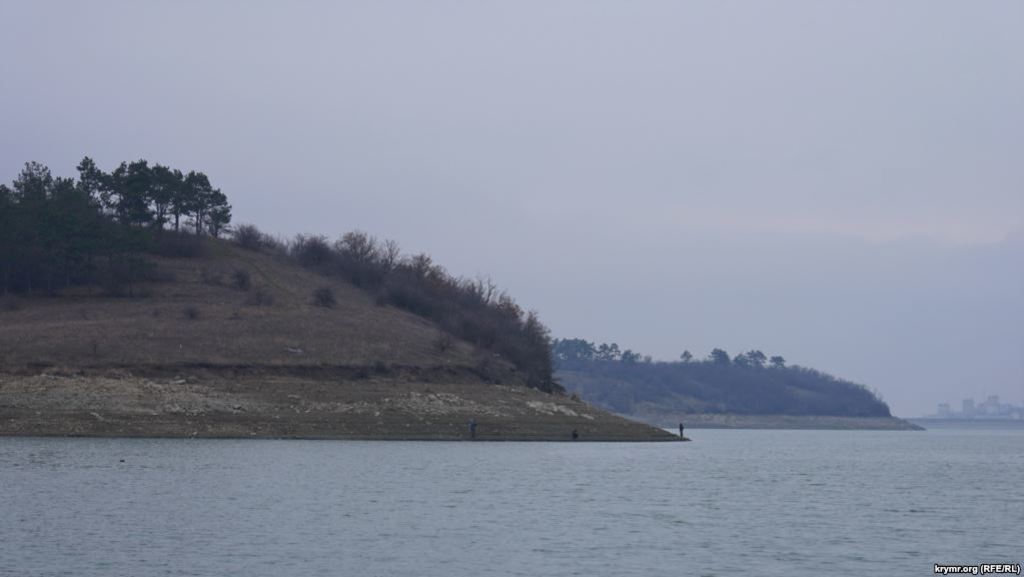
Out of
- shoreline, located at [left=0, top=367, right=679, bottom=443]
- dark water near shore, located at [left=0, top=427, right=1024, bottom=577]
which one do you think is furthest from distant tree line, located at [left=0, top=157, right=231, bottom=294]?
dark water near shore, located at [left=0, top=427, right=1024, bottom=577]

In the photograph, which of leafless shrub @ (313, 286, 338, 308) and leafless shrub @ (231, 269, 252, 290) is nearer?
leafless shrub @ (313, 286, 338, 308)

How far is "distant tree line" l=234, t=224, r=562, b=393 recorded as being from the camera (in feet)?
388

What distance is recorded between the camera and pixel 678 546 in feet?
111

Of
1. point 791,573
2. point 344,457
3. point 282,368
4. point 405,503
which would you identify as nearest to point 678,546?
point 791,573

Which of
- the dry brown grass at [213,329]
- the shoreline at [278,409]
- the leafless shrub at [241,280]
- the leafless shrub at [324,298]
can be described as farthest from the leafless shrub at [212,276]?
the shoreline at [278,409]

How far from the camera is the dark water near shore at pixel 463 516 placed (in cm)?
3031

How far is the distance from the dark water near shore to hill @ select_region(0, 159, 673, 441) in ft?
42.1

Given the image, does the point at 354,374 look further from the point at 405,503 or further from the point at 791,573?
the point at 791,573

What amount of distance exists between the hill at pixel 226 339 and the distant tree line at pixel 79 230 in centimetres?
18

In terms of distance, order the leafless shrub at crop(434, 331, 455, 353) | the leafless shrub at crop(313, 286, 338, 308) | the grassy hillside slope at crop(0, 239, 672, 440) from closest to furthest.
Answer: the grassy hillside slope at crop(0, 239, 672, 440) → the leafless shrub at crop(434, 331, 455, 353) → the leafless shrub at crop(313, 286, 338, 308)

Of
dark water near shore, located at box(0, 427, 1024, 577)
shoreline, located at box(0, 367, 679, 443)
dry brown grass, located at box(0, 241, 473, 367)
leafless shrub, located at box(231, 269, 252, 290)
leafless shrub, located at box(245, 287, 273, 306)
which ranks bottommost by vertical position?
dark water near shore, located at box(0, 427, 1024, 577)

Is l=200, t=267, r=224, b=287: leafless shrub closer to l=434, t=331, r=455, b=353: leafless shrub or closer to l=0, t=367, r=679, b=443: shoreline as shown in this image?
l=434, t=331, r=455, b=353: leafless shrub

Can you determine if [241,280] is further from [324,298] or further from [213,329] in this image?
[213,329]

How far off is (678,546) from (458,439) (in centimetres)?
5336
